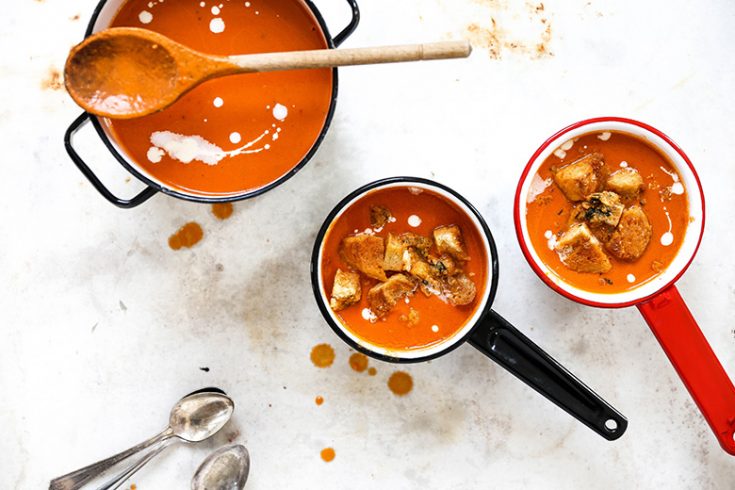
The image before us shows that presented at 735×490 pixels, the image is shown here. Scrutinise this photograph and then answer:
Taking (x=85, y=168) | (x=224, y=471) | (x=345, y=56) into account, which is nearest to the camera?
(x=345, y=56)

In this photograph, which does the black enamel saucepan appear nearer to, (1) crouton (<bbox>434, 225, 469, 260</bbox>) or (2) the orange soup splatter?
(1) crouton (<bbox>434, 225, 469, 260</bbox>)

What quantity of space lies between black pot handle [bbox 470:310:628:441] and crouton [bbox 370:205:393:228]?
1.07 feet

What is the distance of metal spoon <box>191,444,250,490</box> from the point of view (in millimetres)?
1803

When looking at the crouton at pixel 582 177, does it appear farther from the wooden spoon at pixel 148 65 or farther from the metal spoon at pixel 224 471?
the metal spoon at pixel 224 471

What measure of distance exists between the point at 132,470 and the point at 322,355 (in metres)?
0.55

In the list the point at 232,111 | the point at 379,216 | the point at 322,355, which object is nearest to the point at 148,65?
the point at 232,111

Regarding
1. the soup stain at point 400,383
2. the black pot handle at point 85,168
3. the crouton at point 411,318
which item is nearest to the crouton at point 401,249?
the crouton at point 411,318

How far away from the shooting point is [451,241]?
5.53ft

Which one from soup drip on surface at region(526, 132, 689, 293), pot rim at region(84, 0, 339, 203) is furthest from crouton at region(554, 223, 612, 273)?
pot rim at region(84, 0, 339, 203)

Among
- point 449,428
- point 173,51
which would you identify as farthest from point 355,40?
point 449,428

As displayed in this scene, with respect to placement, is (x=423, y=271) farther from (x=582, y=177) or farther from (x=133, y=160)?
(x=133, y=160)

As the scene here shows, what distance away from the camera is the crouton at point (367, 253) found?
169 centimetres

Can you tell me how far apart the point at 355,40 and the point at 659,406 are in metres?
1.23

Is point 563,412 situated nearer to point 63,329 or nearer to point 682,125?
point 682,125
